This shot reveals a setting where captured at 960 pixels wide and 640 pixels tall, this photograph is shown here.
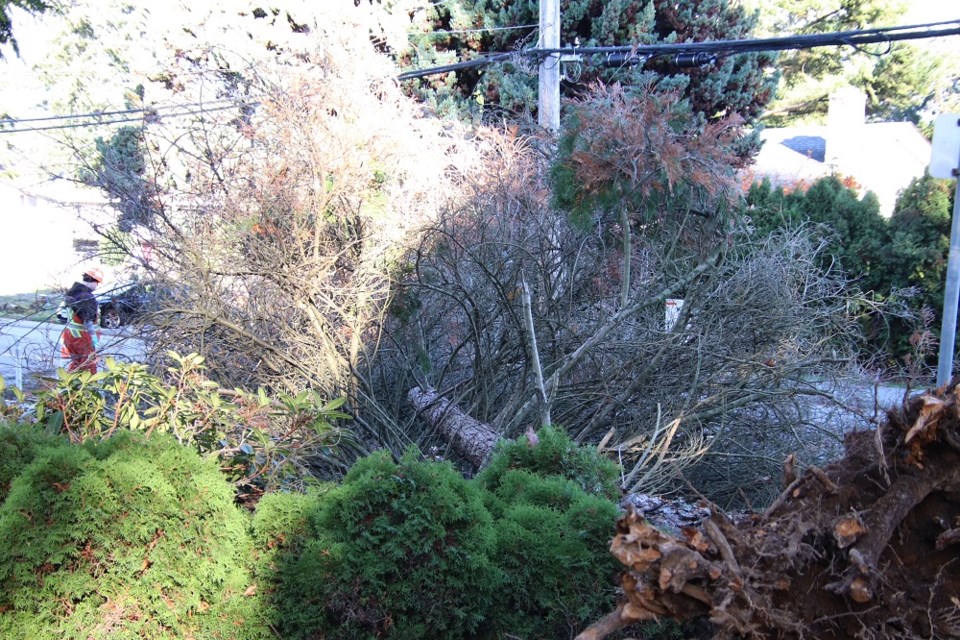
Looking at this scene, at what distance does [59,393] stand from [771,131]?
29.9 meters

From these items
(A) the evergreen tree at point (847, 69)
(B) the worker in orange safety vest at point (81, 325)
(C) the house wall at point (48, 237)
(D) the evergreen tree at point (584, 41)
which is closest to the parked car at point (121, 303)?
(B) the worker in orange safety vest at point (81, 325)

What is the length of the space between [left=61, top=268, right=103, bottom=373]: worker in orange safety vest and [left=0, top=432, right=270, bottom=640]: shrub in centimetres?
243

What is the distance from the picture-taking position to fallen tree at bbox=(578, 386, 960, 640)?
2264 mm

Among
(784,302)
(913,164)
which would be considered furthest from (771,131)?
(784,302)

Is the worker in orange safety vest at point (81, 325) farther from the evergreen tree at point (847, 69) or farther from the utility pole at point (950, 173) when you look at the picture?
the evergreen tree at point (847, 69)

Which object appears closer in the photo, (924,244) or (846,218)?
(924,244)

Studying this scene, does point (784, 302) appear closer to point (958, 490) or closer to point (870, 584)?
point (958, 490)

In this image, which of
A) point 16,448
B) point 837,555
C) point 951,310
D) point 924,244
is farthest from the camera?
point 924,244

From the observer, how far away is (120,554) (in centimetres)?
275

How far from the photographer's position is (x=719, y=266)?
589 cm

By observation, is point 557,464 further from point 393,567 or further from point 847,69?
point 847,69

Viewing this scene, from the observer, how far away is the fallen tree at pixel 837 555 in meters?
2.26

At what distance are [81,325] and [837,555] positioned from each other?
4769 millimetres

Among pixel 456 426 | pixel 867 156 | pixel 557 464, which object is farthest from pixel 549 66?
pixel 867 156
